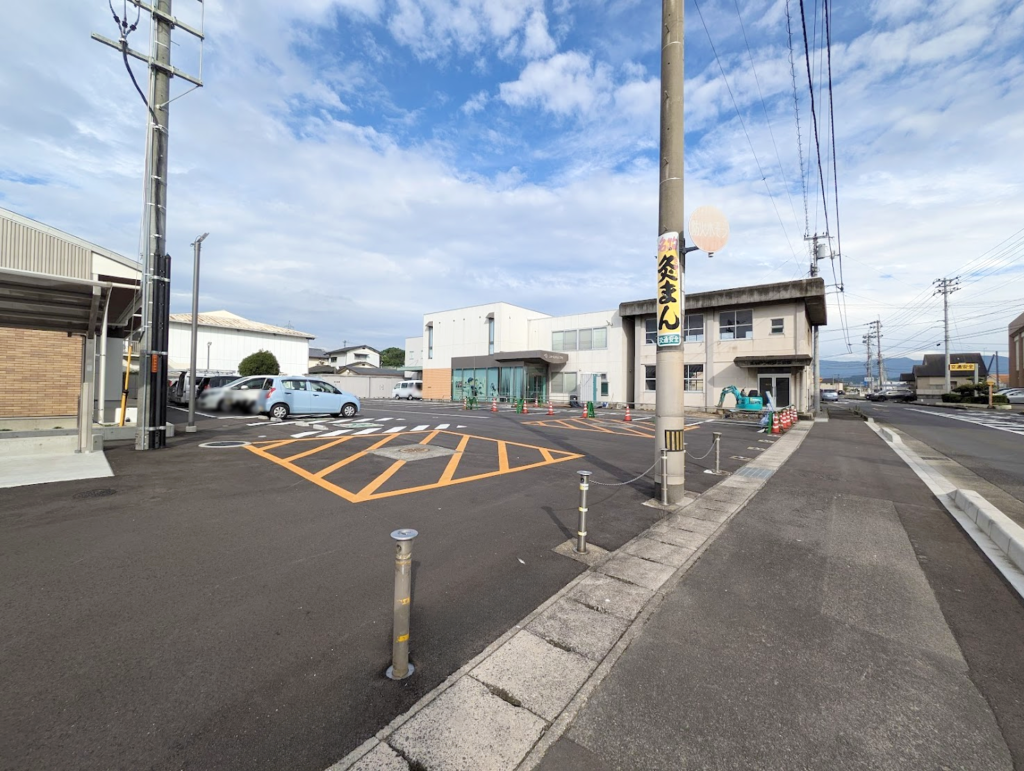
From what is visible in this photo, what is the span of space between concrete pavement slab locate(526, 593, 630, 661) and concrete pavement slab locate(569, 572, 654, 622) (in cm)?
9

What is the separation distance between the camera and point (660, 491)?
21.4ft

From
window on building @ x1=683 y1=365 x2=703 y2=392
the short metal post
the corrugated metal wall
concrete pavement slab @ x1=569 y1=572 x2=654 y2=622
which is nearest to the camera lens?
concrete pavement slab @ x1=569 y1=572 x2=654 y2=622

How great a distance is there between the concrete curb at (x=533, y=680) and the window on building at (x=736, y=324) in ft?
82.6

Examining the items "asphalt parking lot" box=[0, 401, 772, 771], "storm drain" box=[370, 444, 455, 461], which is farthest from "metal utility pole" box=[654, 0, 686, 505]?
"storm drain" box=[370, 444, 455, 461]

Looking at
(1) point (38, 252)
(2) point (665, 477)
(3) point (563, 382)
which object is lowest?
(2) point (665, 477)

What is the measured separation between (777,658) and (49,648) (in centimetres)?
472

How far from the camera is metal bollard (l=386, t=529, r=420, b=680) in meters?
2.44

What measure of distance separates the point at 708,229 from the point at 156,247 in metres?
12.5

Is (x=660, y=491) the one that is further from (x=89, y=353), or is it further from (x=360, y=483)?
(x=89, y=353)

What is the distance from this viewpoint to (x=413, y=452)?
10.1 meters

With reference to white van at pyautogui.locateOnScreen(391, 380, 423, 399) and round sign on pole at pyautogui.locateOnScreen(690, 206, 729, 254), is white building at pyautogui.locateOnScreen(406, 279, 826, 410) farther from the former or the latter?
round sign on pole at pyautogui.locateOnScreen(690, 206, 729, 254)

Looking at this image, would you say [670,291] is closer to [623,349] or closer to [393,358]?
[623,349]

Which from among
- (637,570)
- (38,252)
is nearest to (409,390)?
(38,252)

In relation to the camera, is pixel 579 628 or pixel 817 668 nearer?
pixel 817 668
